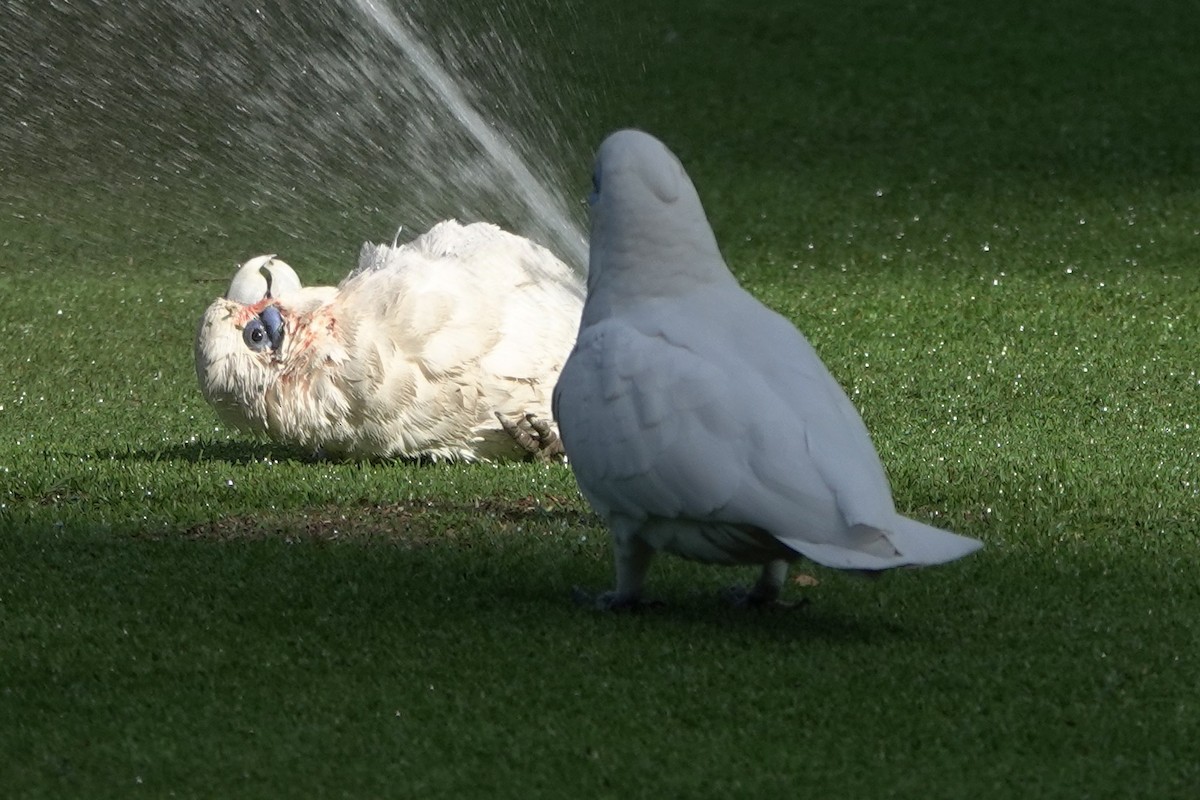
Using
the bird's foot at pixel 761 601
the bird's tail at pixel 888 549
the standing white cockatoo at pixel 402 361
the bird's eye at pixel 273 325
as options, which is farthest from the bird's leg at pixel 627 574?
the bird's eye at pixel 273 325

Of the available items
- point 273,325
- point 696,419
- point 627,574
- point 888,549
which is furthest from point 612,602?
point 273,325

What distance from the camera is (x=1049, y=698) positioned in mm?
3375

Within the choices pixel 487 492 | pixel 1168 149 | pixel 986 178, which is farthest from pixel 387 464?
pixel 1168 149

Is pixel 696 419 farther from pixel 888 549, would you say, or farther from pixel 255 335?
pixel 255 335

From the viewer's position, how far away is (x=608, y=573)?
4.25 m

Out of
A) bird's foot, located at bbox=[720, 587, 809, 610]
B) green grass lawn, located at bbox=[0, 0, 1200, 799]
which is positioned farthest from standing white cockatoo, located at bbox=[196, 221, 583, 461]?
bird's foot, located at bbox=[720, 587, 809, 610]

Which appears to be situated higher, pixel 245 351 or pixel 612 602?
pixel 612 602

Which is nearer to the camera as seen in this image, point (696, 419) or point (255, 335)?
point (696, 419)

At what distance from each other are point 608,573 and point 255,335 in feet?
5.60

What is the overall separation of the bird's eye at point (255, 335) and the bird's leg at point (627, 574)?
1881 millimetres

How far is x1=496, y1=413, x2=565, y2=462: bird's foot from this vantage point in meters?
5.43

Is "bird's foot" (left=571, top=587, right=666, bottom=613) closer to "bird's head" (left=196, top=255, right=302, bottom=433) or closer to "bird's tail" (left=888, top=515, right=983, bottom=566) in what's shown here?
"bird's tail" (left=888, top=515, right=983, bottom=566)

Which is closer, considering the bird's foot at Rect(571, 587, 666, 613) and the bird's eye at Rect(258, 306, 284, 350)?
the bird's foot at Rect(571, 587, 666, 613)

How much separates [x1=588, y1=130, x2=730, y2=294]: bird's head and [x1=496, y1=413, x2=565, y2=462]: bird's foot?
1.63m
